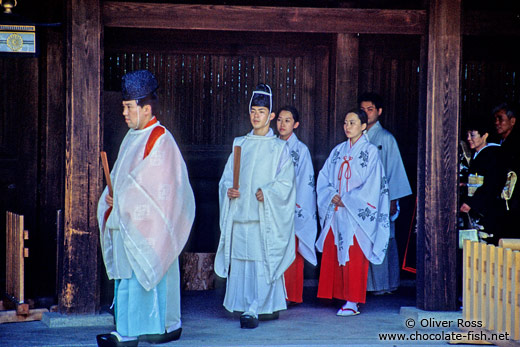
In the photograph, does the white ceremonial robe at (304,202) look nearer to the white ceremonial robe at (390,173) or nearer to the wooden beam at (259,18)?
the white ceremonial robe at (390,173)

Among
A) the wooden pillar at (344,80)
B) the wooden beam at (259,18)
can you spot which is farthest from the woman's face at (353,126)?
the wooden pillar at (344,80)

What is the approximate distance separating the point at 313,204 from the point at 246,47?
6.65 ft

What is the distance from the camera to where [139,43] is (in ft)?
28.6

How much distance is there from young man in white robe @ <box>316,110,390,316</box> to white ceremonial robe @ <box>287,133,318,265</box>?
0.16 m

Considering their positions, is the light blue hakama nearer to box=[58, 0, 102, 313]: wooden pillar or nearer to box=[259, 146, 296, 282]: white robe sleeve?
box=[58, 0, 102, 313]: wooden pillar

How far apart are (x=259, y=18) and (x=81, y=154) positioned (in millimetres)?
2009

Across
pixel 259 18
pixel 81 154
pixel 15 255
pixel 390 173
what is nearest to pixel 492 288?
pixel 390 173

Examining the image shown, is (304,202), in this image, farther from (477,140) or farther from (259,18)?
(259,18)

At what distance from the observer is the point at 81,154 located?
7.00 m

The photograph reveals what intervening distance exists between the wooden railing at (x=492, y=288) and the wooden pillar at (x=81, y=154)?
3137 millimetres

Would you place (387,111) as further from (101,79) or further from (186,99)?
(101,79)

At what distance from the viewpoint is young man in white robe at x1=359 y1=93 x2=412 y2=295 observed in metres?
8.39

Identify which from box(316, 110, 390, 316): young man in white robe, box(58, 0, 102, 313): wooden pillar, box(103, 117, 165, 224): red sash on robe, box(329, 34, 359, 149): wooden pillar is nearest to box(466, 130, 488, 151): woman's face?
box(316, 110, 390, 316): young man in white robe

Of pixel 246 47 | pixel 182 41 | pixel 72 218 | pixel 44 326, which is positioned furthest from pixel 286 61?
pixel 44 326
